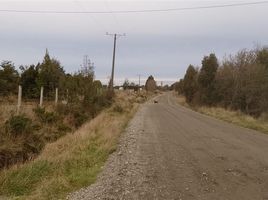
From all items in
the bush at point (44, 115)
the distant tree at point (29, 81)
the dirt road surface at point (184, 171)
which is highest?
the distant tree at point (29, 81)

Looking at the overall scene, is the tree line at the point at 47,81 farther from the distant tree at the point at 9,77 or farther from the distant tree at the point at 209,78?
the distant tree at the point at 209,78

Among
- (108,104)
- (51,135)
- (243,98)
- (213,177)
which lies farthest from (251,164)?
(243,98)

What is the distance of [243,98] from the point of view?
1911 inches

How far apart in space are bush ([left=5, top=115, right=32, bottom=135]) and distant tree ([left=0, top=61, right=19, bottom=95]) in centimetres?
1593

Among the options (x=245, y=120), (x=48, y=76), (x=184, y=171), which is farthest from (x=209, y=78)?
(x=184, y=171)

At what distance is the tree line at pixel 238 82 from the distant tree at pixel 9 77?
24052 millimetres

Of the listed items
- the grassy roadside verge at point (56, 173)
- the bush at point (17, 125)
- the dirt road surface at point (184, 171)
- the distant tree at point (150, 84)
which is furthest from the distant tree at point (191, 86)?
the distant tree at point (150, 84)

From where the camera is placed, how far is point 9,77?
114 ft

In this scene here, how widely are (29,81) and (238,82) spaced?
22.5m

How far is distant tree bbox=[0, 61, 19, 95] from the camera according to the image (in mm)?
32319

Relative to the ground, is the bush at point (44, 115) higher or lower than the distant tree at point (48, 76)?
lower

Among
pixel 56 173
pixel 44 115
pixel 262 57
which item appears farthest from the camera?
pixel 262 57

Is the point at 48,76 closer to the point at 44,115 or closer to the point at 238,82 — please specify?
the point at 44,115

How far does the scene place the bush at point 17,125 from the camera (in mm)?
15430
